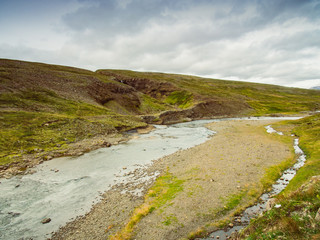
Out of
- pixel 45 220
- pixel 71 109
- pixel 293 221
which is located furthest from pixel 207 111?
pixel 293 221

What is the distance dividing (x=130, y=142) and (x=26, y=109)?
143ft

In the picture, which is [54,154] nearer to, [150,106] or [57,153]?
[57,153]

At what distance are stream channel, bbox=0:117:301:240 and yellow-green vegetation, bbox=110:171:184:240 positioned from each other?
12.1ft

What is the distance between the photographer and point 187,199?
22734mm

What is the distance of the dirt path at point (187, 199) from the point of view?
18.2 metres

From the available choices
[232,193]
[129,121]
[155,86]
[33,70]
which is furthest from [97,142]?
[155,86]

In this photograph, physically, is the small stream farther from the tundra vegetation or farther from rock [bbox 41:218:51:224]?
rock [bbox 41:218:51:224]

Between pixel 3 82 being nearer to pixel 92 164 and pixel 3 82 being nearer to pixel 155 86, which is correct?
pixel 92 164

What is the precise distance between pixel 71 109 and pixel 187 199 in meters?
72.9

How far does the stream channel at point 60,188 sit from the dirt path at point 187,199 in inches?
101

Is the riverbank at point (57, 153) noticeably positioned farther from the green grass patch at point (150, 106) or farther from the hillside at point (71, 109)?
the green grass patch at point (150, 106)

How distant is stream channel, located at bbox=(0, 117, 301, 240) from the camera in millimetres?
19828

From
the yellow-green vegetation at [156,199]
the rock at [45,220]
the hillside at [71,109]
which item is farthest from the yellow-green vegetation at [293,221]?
the hillside at [71,109]

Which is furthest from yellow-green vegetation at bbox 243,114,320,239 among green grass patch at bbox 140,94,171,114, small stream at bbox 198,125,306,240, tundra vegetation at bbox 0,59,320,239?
green grass patch at bbox 140,94,171,114
